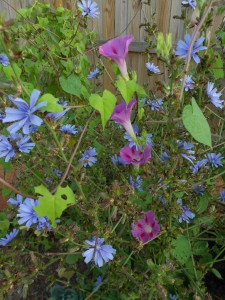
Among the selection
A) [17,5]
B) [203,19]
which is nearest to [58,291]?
[203,19]

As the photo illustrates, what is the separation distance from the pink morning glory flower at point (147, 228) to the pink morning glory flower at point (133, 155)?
0.15 metres

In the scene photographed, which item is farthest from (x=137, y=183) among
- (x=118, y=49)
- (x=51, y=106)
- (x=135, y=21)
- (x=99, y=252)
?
(x=135, y=21)

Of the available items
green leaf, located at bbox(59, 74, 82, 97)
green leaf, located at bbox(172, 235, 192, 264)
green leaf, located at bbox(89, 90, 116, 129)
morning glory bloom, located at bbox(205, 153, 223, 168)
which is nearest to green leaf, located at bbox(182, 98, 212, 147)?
green leaf, located at bbox(89, 90, 116, 129)

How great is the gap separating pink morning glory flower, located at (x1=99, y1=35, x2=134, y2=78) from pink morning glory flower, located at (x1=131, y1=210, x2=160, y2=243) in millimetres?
417

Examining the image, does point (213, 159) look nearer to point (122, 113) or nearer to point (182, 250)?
point (182, 250)

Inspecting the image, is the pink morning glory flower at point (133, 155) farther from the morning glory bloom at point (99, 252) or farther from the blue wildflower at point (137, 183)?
the morning glory bloom at point (99, 252)

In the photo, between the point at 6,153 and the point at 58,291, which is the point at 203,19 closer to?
the point at 6,153

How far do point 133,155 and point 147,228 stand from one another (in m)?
0.23

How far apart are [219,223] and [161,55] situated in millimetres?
657

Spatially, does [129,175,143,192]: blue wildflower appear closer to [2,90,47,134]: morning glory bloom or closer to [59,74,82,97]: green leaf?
Result: [59,74,82,97]: green leaf

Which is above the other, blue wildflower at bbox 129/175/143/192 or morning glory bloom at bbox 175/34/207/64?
morning glory bloom at bbox 175/34/207/64

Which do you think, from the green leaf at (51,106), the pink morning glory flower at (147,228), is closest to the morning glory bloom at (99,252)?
the pink morning glory flower at (147,228)

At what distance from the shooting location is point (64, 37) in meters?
1.91

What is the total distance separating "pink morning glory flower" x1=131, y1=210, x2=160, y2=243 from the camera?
1092mm
